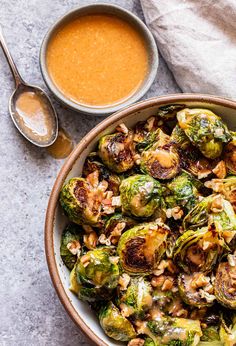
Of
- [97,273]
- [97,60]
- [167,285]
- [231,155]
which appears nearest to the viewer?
[97,273]

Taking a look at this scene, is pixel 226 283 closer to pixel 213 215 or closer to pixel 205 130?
pixel 213 215

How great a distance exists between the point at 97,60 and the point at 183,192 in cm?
70

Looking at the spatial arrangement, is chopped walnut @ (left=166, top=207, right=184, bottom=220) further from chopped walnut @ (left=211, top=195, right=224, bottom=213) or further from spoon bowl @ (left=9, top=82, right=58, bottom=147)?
spoon bowl @ (left=9, top=82, right=58, bottom=147)

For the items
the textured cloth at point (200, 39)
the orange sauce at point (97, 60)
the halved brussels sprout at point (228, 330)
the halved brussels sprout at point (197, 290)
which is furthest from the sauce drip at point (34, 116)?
the halved brussels sprout at point (228, 330)

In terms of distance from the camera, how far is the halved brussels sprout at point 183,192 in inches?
93.9

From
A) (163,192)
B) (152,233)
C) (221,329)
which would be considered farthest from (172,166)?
(221,329)

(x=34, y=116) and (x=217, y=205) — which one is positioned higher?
(x=217, y=205)

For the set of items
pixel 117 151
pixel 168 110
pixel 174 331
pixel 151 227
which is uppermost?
pixel 168 110

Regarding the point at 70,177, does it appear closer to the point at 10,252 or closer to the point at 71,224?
the point at 71,224

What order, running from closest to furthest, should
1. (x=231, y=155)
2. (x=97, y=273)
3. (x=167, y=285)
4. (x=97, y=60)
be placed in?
(x=97, y=273), (x=167, y=285), (x=231, y=155), (x=97, y=60)

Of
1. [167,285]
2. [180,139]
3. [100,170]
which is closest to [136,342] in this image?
[167,285]

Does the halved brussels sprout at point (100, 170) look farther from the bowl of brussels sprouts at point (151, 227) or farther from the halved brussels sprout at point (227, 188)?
the halved brussels sprout at point (227, 188)

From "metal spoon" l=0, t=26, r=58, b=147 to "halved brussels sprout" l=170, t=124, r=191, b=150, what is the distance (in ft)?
1.76

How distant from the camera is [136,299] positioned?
2.30 m
